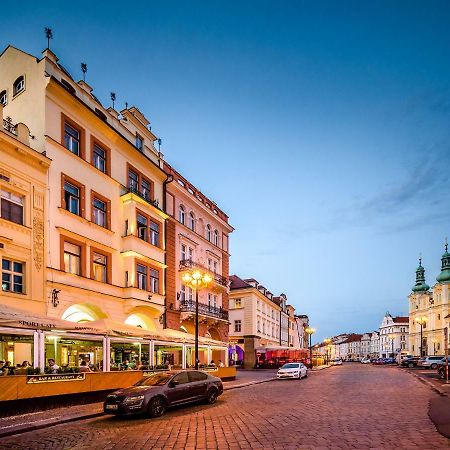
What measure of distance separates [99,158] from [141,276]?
7.65m

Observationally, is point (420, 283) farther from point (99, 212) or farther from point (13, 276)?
point (13, 276)

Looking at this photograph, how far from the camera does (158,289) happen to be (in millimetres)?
30562

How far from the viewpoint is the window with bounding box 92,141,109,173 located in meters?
26.1

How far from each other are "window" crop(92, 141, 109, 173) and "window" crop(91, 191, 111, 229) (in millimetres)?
1708

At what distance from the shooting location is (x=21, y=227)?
20.2 metres

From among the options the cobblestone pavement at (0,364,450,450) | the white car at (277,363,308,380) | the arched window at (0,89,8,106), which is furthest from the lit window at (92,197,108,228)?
the white car at (277,363,308,380)

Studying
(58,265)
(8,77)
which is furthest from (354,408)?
(8,77)

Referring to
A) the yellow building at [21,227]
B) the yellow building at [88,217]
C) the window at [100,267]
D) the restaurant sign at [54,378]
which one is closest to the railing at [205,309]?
the yellow building at [88,217]

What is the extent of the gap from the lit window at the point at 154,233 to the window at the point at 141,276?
2184mm

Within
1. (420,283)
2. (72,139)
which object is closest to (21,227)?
(72,139)

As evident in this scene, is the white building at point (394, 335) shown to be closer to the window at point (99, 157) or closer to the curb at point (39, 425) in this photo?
the window at point (99, 157)

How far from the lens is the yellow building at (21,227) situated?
1942cm

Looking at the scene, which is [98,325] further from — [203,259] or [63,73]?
[203,259]

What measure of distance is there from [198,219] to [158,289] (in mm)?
10368
